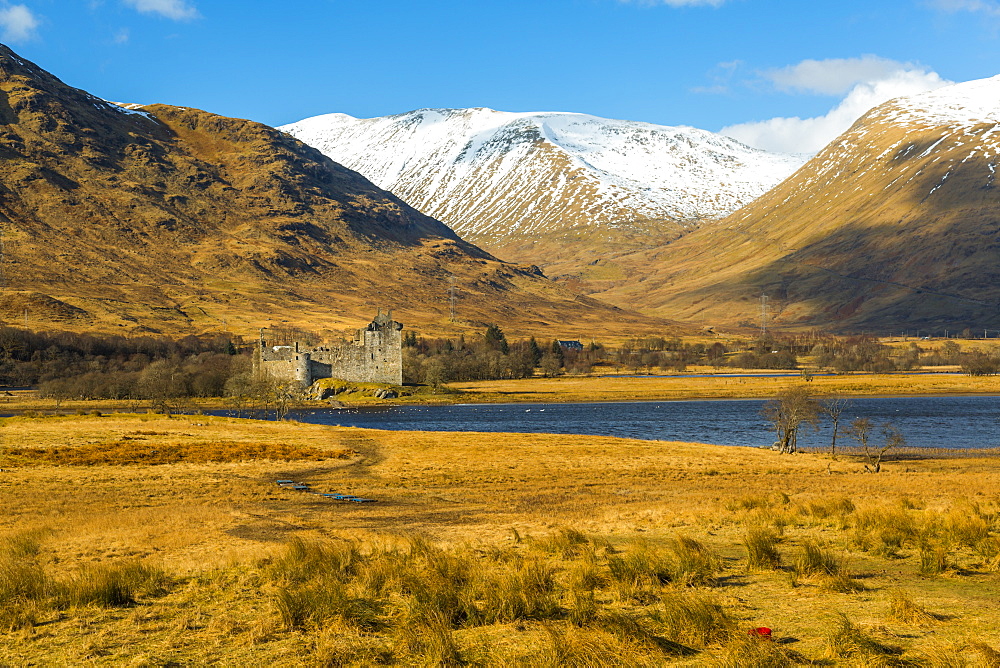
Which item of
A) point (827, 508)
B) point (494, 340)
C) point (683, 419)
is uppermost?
point (494, 340)

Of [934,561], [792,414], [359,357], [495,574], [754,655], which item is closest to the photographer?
[754,655]

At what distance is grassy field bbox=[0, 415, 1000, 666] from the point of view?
12141 millimetres

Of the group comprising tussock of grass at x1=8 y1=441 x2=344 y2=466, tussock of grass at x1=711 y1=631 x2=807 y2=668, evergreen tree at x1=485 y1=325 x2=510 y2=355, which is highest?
evergreen tree at x1=485 y1=325 x2=510 y2=355

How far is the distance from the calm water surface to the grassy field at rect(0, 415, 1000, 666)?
36.0 meters

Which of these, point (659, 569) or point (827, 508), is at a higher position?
point (659, 569)

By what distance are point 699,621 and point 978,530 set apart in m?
10.6

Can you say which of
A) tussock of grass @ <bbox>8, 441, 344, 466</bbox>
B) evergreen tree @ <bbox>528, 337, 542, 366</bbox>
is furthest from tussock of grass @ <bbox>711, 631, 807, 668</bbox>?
evergreen tree @ <bbox>528, 337, 542, 366</bbox>

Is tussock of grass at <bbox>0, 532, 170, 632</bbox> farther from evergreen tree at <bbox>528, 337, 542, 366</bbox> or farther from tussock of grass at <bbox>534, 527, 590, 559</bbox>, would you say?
evergreen tree at <bbox>528, 337, 542, 366</bbox>

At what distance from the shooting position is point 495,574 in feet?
52.2

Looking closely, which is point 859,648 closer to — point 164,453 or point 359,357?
point 164,453

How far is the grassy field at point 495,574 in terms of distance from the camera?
1214 cm

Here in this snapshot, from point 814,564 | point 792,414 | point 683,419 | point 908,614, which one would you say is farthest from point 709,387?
point 908,614

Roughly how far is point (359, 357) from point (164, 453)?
84132 millimetres

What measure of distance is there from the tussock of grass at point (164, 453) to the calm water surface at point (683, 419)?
99.8 feet
